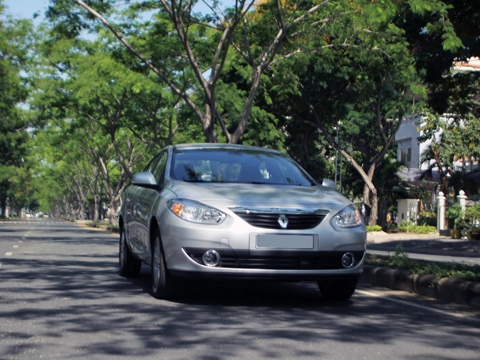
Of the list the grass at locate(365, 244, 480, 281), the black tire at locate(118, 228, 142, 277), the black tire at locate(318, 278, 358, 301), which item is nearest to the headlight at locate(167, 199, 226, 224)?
the black tire at locate(318, 278, 358, 301)

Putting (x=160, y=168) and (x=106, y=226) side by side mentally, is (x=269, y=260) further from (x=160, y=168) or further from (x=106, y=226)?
(x=106, y=226)

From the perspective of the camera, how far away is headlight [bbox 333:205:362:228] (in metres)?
7.99

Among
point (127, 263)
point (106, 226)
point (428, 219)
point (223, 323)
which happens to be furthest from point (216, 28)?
point (106, 226)

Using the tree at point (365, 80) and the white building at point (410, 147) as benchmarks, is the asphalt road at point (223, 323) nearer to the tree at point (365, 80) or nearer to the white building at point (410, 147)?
the tree at point (365, 80)

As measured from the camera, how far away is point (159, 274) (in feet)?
27.1

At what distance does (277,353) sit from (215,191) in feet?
8.84

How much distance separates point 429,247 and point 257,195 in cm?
1857

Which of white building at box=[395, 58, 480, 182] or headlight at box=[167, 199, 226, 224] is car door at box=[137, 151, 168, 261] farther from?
white building at box=[395, 58, 480, 182]

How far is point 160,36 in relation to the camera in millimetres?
23359

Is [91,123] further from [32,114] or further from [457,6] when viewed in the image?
[457,6]

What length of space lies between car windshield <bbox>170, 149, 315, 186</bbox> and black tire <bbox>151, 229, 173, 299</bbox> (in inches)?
31.1

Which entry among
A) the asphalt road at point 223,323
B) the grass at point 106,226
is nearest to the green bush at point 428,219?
the grass at point 106,226

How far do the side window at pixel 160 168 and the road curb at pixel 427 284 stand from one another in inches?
124

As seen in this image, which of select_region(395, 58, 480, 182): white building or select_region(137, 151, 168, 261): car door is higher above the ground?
select_region(395, 58, 480, 182): white building
